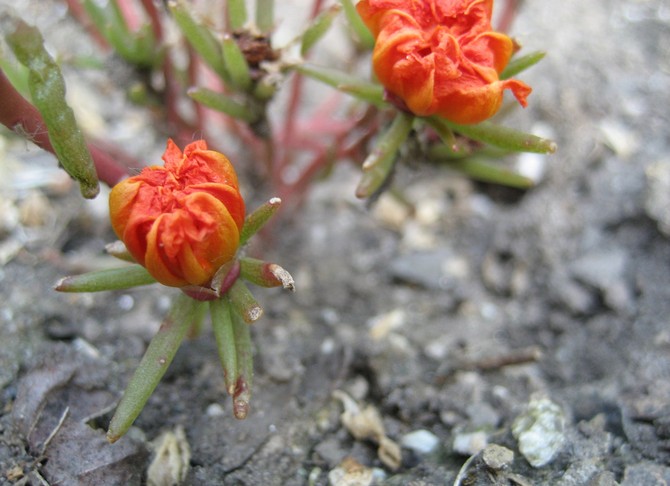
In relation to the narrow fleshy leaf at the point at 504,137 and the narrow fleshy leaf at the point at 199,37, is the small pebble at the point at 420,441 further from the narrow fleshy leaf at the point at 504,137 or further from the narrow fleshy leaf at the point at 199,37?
the narrow fleshy leaf at the point at 199,37

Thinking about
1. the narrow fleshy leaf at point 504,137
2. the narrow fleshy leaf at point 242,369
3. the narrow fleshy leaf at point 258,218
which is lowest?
the narrow fleshy leaf at point 242,369

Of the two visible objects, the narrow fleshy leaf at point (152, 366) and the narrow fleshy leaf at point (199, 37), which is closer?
the narrow fleshy leaf at point (152, 366)

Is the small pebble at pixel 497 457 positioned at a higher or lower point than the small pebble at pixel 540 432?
higher

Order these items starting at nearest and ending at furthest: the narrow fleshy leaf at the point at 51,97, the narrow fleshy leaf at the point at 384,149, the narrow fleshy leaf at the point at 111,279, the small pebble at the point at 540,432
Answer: the narrow fleshy leaf at the point at 51,97
the narrow fleshy leaf at the point at 111,279
the small pebble at the point at 540,432
the narrow fleshy leaf at the point at 384,149

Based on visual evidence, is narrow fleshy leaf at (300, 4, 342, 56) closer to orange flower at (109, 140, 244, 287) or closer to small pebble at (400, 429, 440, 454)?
orange flower at (109, 140, 244, 287)

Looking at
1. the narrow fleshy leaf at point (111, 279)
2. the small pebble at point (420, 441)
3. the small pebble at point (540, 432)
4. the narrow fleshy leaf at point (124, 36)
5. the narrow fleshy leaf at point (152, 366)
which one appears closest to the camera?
the narrow fleshy leaf at point (152, 366)

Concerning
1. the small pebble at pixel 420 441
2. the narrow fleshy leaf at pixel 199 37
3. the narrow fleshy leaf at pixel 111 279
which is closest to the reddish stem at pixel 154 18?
the narrow fleshy leaf at pixel 199 37

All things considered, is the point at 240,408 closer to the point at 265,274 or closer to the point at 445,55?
the point at 265,274
